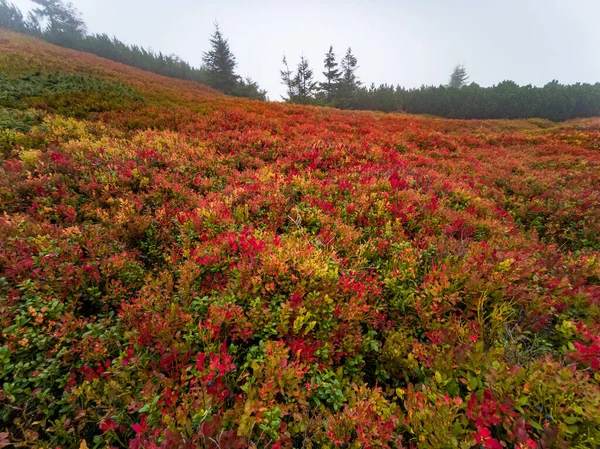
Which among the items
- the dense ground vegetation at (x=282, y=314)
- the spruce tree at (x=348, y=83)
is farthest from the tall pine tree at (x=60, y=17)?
the dense ground vegetation at (x=282, y=314)

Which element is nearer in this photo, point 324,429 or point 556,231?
point 324,429

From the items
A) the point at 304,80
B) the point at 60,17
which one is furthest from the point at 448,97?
the point at 60,17

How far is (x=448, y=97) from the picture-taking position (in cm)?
5006

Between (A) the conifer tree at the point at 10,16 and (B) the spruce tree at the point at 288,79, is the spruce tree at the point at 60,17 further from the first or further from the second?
(B) the spruce tree at the point at 288,79

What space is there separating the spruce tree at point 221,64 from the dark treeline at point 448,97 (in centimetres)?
1212

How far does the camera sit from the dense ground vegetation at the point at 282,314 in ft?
7.40

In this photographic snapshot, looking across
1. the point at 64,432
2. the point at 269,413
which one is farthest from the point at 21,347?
the point at 269,413

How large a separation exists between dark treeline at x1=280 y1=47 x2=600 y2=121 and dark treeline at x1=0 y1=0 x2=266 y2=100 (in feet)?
37.7

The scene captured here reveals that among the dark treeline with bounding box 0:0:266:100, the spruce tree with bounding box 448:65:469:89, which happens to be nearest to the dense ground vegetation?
the dark treeline with bounding box 0:0:266:100

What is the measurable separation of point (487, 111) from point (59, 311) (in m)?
61.7

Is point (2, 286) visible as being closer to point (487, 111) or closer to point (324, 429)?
point (324, 429)

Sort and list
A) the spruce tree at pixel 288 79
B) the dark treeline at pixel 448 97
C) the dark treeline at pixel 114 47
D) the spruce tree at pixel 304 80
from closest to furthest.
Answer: the dark treeline at pixel 448 97, the dark treeline at pixel 114 47, the spruce tree at pixel 304 80, the spruce tree at pixel 288 79

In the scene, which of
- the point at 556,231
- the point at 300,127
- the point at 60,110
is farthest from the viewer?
the point at 300,127

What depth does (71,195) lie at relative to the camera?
5.75 metres
